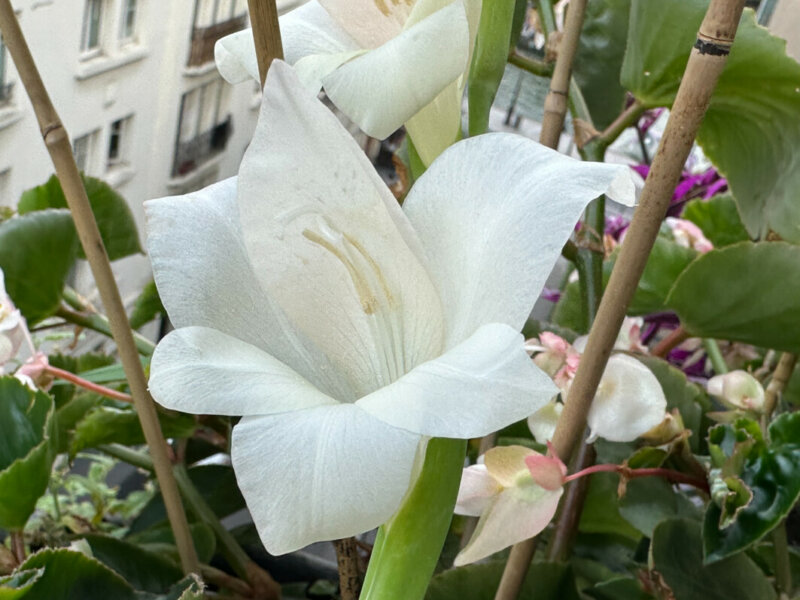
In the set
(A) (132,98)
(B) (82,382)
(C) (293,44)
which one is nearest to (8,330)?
(B) (82,382)

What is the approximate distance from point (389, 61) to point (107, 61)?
0.47 metres

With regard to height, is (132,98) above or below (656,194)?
below

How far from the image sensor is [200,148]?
73cm

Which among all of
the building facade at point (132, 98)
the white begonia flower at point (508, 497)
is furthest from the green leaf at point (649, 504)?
the building facade at point (132, 98)

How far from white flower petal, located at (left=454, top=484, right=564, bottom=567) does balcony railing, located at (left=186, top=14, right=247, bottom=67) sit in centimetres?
52

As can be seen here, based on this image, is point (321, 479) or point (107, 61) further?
point (107, 61)

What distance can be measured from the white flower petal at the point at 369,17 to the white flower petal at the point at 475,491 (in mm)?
112

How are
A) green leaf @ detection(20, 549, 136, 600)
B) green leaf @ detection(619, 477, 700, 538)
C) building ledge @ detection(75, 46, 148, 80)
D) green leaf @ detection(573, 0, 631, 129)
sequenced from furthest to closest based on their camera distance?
building ledge @ detection(75, 46, 148, 80) → green leaf @ detection(573, 0, 631, 129) → green leaf @ detection(619, 477, 700, 538) → green leaf @ detection(20, 549, 136, 600)

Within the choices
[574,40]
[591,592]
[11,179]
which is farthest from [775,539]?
[11,179]

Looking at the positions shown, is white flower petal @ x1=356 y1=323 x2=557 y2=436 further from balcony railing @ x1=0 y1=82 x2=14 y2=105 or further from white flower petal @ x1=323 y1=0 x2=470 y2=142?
balcony railing @ x1=0 y1=82 x2=14 y2=105

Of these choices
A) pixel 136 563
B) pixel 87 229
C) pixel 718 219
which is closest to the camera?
pixel 87 229

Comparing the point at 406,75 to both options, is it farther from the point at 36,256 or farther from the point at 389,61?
the point at 36,256

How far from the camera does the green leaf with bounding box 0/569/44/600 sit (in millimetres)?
230

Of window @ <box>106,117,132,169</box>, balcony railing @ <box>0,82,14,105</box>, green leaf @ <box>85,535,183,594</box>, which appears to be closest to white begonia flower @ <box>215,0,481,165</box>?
green leaf @ <box>85,535,183,594</box>
